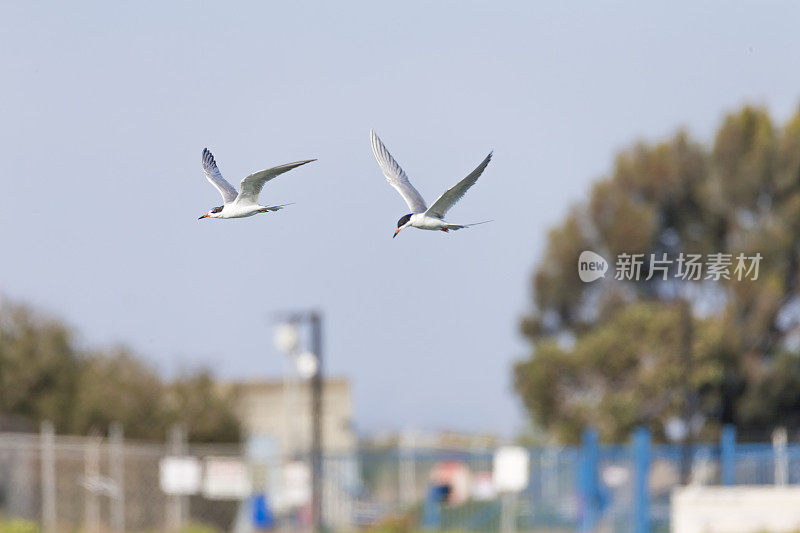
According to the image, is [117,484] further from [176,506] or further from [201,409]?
[201,409]

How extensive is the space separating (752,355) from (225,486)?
17.0 metres

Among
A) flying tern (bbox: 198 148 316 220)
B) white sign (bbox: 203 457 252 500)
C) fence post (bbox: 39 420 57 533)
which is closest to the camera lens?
flying tern (bbox: 198 148 316 220)

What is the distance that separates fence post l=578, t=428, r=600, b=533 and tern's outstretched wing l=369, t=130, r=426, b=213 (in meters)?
13.7

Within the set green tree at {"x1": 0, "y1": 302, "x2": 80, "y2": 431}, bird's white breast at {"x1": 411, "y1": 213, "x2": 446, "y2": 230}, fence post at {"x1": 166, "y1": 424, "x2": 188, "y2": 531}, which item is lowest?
fence post at {"x1": 166, "y1": 424, "x2": 188, "y2": 531}

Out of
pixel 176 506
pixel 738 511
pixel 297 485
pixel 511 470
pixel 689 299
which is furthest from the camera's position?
pixel 689 299

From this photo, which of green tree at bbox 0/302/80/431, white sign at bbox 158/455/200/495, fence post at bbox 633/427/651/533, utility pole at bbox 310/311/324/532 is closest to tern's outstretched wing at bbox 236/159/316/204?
utility pole at bbox 310/311/324/532

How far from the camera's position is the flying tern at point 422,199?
4.30 metres

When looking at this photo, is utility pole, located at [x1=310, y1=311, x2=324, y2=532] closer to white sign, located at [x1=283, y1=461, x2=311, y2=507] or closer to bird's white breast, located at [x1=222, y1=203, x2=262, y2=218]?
white sign, located at [x1=283, y1=461, x2=311, y2=507]

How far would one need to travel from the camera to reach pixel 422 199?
185 inches

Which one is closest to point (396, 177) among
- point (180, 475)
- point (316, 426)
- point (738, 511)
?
point (738, 511)

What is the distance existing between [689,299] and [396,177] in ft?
85.3

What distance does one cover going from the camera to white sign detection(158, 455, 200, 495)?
1850 centimetres

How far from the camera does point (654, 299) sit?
3291 centimetres

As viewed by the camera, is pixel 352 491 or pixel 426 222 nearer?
pixel 426 222
